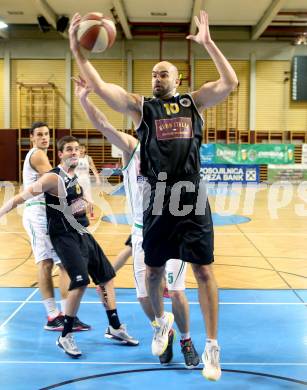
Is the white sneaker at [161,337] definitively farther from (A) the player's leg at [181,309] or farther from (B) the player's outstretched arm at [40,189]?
(B) the player's outstretched arm at [40,189]

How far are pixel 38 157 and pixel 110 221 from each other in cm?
749

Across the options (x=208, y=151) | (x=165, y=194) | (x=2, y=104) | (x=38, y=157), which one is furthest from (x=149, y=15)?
(x=165, y=194)

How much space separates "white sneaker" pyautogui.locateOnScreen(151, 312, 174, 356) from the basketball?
2176mm

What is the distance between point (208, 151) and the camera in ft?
76.5

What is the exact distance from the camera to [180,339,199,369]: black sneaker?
4.09m

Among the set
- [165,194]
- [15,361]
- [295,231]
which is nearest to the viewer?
[165,194]

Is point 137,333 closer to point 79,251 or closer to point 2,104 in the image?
point 79,251

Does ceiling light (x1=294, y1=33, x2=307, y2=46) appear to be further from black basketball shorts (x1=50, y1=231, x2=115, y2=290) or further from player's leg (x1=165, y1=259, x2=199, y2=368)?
player's leg (x1=165, y1=259, x2=199, y2=368)

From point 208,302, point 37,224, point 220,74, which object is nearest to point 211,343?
point 208,302

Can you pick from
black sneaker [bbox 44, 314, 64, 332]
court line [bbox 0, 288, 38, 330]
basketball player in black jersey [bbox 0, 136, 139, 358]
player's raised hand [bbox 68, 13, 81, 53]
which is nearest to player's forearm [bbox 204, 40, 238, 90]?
player's raised hand [bbox 68, 13, 81, 53]

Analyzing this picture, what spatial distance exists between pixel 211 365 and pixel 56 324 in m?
1.99

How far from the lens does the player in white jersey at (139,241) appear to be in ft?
13.6

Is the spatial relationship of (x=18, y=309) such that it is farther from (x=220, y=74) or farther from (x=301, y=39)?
(x=301, y=39)

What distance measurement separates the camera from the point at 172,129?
12.2 feet
